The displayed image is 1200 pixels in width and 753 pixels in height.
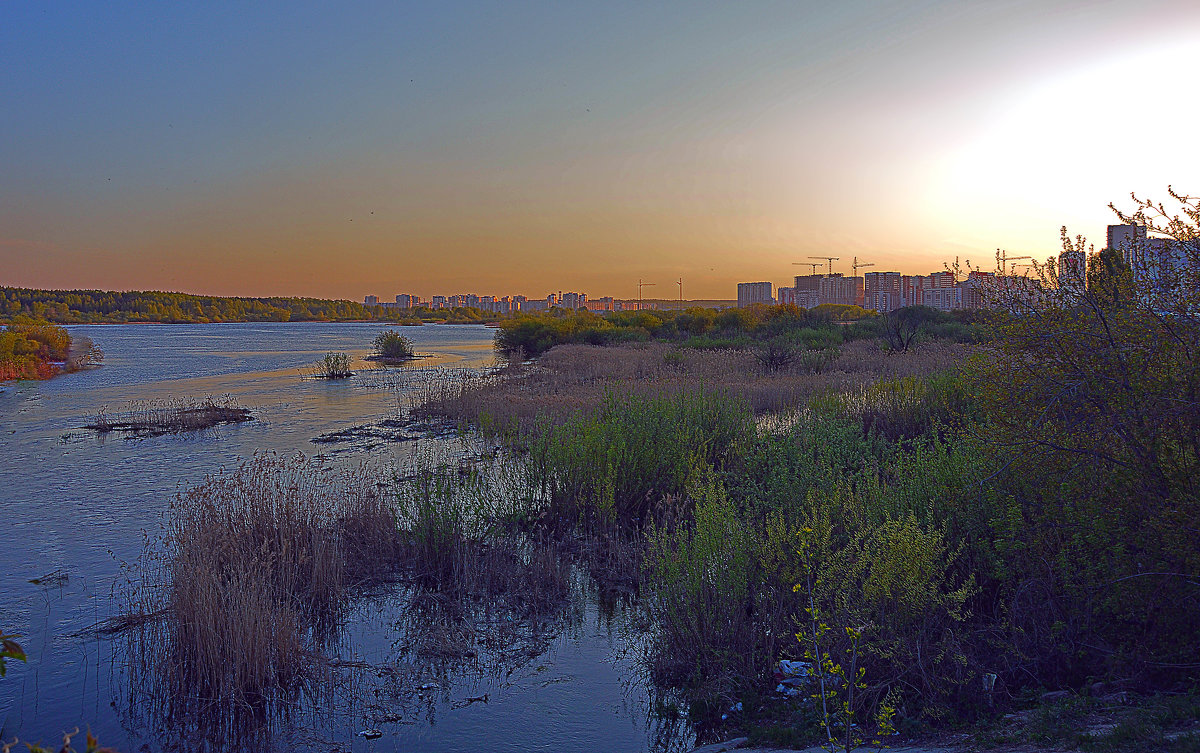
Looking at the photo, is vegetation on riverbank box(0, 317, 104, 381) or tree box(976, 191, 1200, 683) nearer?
tree box(976, 191, 1200, 683)

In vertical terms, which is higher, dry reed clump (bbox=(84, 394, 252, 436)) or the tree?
the tree

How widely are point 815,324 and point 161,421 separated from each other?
3342 centimetres

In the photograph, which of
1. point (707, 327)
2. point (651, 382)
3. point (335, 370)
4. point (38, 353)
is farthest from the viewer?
point (707, 327)

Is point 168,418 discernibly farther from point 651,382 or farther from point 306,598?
point 306,598

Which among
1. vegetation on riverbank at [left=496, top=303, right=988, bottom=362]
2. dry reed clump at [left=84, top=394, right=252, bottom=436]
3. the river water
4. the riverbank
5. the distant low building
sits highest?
the distant low building

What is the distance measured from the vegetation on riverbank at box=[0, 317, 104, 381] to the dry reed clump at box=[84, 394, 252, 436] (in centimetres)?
1270

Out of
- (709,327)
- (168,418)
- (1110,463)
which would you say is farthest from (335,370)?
(1110,463)

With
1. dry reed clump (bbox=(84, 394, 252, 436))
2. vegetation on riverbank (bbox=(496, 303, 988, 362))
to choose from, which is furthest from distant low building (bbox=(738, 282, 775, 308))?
dry reed clump (bbox=(84, 394, 252, 436))

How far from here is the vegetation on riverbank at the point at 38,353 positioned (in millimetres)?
29156

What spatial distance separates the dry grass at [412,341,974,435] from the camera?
626 inches

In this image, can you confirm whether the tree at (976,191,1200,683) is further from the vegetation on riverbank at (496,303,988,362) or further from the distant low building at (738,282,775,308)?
the distant low building at (738,282,775,308)

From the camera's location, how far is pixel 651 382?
18.1 m

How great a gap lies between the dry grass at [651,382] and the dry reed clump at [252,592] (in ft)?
15.9

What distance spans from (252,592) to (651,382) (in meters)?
13.3
